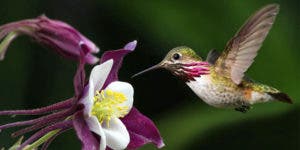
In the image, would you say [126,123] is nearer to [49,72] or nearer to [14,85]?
[14,85]

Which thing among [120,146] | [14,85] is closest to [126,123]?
[120,146]

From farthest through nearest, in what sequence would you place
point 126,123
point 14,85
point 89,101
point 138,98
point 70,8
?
point 138,98
point 70,8
point 14,85
point 126,123
point 89,101

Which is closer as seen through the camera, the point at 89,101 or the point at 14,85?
the point at 89,101

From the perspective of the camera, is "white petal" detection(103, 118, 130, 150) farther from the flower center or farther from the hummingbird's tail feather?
the hummingbird's tail feather

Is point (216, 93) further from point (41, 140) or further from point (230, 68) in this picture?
point (41, 140)

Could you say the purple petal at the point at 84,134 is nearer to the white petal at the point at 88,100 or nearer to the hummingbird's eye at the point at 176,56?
the white petal at the point at 88,100
